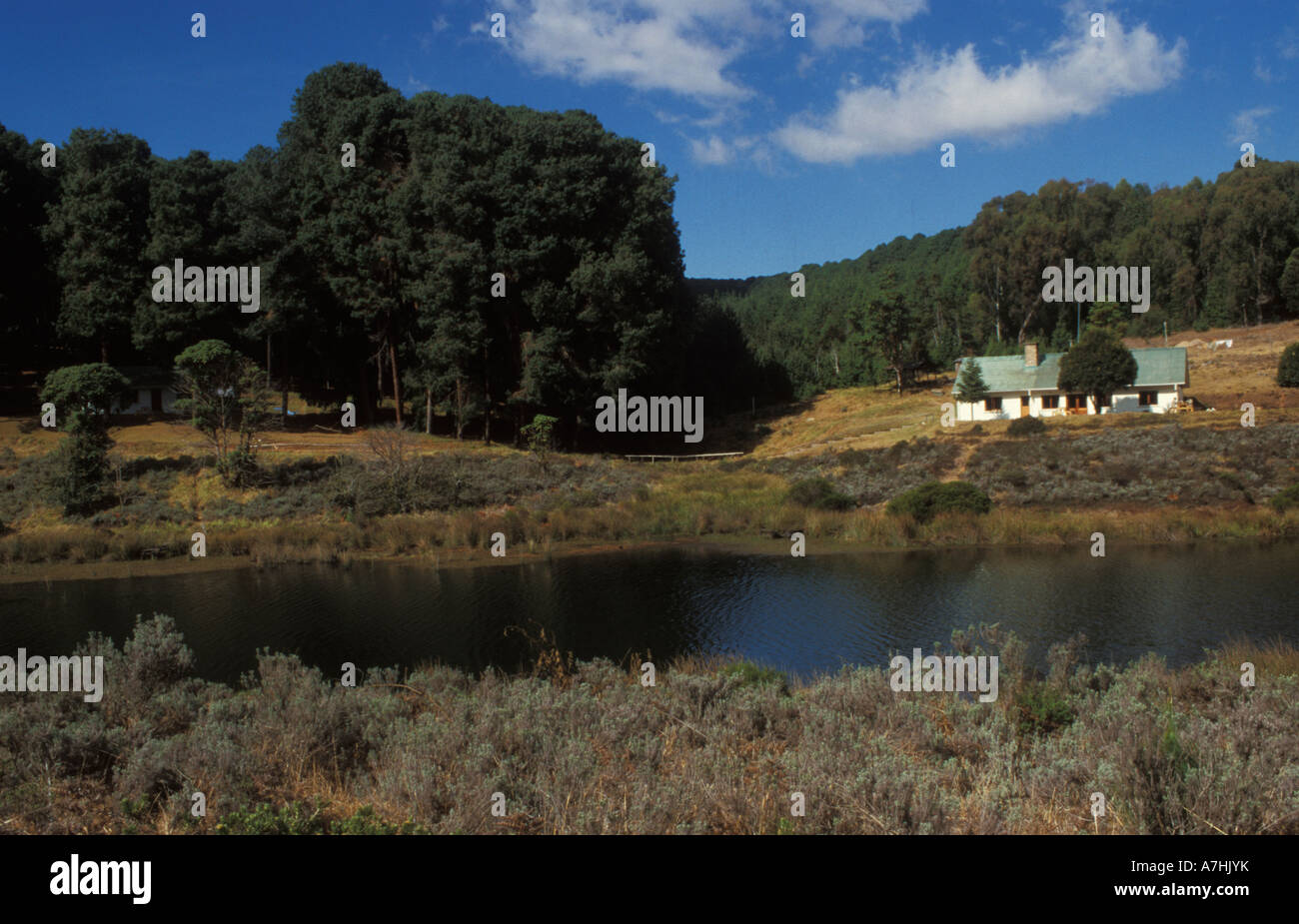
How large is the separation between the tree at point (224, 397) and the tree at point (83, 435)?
3012mm

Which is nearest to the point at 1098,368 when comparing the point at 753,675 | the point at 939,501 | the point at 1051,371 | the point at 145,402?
the point at 1051,371

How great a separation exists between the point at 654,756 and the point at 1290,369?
58.7 meters

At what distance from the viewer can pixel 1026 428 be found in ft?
152

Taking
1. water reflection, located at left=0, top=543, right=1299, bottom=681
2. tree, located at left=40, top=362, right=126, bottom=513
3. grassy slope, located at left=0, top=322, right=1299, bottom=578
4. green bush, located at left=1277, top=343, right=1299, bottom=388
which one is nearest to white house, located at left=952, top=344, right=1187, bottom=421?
grassy slope, located at left=0, top=322, right=1299, bottom=578

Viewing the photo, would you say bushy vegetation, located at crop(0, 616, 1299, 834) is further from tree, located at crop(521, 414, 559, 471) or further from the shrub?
tree, located at crop(521, 414, 559, 471)

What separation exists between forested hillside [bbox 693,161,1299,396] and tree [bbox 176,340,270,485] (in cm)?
4986

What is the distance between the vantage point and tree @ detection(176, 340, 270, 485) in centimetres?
3603

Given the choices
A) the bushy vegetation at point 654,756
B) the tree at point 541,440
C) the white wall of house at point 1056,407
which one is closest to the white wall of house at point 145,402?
the tree at point 541,440

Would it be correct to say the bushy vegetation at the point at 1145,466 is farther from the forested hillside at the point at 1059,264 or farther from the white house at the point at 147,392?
the white house at the point at 147,392

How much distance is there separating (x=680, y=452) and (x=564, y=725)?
162ft

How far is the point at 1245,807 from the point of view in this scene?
614 centimetres

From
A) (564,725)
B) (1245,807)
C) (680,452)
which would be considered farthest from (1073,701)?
(680,452)

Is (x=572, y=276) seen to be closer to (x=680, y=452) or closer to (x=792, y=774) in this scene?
(x=680, y=452)

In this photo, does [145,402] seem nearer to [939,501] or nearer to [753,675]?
[939,501]
